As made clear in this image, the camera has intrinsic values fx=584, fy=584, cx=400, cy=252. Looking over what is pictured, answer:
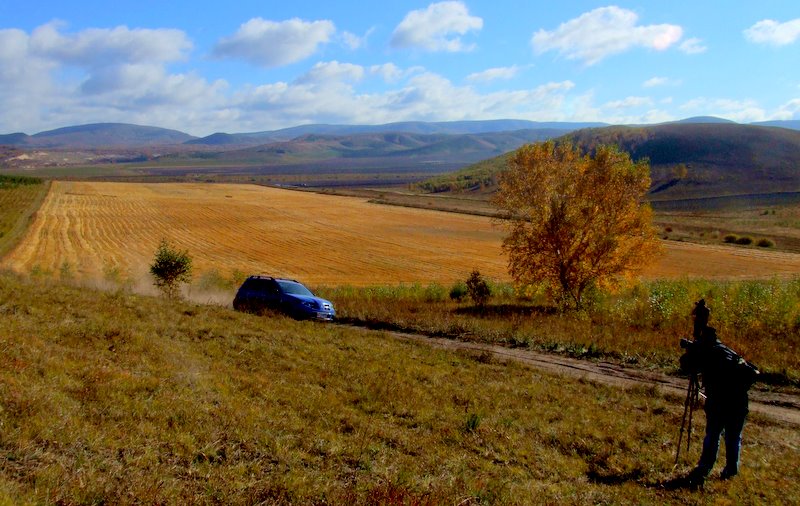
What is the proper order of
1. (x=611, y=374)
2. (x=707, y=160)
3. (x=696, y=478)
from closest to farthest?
(x=696, y=478) < (x=611, y=374) < (x=707, y=160)

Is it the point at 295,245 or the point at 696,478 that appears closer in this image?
the point at 696,478

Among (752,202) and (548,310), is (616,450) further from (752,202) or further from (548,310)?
(752,202)

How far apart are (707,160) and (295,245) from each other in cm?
12736

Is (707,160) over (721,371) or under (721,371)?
over

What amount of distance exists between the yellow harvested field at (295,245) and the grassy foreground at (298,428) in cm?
2136

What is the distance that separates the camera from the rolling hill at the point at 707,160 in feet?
434

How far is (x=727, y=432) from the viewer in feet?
25.7

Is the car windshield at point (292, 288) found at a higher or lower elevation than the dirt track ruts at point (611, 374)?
higher

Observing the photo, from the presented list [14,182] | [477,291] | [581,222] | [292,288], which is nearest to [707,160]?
[581,222]

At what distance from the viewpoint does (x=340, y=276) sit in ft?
156

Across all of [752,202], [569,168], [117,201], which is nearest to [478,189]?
[752,202]

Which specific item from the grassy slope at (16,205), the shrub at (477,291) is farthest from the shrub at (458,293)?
the grassy slope at (16,205)

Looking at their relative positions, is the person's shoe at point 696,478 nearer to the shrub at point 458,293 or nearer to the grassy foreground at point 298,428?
the grassy foreground at point 298,428

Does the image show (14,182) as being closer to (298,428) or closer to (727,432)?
(298,428)
